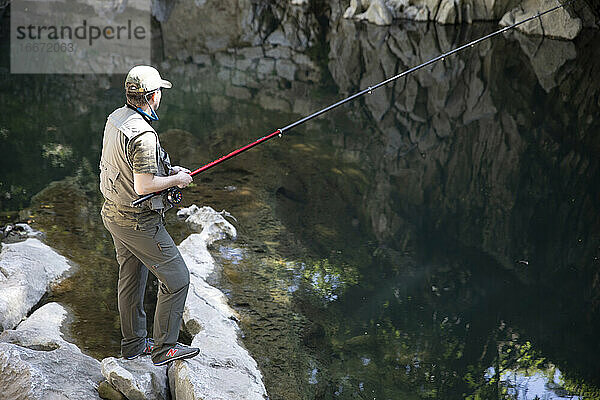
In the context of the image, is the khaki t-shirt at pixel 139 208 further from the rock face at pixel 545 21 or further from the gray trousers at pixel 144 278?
the rock face at pixel 545 21

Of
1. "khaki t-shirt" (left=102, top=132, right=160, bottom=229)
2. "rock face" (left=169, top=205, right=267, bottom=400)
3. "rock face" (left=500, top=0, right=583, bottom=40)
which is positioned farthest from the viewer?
"rock face" (left=500, top=0, right=583, bottom=40)

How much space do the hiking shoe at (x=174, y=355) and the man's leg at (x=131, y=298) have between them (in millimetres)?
250

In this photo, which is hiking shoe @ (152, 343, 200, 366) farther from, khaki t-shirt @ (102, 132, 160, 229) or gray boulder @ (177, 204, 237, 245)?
gray boulder @ (177, 204, 237, 245)

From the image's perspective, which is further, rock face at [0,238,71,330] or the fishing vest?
rock face at [0,238,71,330]

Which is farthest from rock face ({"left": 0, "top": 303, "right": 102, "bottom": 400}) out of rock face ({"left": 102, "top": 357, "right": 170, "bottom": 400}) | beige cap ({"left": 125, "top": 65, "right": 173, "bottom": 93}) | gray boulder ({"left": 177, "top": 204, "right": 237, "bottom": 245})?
gray boulder ({"left": 177, "top": 204, "right": 237, "bottom": 245})

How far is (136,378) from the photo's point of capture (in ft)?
10.2

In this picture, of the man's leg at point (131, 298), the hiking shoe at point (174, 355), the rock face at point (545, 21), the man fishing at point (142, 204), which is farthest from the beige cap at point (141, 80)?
the rock face at point (545, 21)

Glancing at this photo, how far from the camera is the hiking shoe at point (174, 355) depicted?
331cm

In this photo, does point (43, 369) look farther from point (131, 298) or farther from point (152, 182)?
point (152, 182)

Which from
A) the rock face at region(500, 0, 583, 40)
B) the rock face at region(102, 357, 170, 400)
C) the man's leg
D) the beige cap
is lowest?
the rock face at region(102, 357, 170, 400)

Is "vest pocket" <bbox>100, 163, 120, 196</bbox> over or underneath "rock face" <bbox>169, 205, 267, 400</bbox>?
over

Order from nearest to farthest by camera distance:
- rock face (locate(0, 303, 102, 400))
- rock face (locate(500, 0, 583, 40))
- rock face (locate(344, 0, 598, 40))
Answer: rock face (locate(0, 303, 102, 400)) < rock face (locate(500, 0, 583, 40)) < rock face (locate(344, 0, 598, 40))

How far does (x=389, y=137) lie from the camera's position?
27.3ft

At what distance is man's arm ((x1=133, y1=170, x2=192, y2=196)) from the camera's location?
2.86 metres
